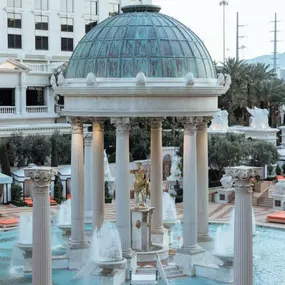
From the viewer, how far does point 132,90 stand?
75.5 ft

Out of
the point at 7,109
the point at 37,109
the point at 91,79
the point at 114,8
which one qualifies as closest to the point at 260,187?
the point at 7,109

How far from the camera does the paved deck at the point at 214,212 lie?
39.6 m

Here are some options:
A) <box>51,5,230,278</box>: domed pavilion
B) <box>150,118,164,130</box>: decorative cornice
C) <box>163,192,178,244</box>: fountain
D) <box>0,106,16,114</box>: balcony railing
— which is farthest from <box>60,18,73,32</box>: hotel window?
<box>51,5,230,278</box>: domed pavilion

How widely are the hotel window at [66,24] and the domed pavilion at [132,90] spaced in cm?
4906

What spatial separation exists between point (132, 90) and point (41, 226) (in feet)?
24.8

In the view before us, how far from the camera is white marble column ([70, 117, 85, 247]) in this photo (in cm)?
2497

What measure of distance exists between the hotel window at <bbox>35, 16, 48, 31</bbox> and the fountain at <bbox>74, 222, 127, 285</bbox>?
164 feet

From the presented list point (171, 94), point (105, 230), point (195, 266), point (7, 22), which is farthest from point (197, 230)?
point (7, 22)

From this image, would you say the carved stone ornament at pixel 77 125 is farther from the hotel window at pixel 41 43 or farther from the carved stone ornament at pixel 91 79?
the hotel window at pixel 41 43

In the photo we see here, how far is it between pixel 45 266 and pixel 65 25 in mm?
59518

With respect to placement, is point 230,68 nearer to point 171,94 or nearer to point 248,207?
point 171,94

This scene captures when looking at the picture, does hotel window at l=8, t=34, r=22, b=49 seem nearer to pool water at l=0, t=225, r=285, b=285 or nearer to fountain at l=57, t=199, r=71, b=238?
pool water at l=0, t=225, r=285, b=285

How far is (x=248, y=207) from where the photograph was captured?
16391mm

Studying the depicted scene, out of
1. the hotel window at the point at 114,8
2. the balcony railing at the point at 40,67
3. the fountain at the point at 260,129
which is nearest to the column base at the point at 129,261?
the fountain at the point at 260,129
